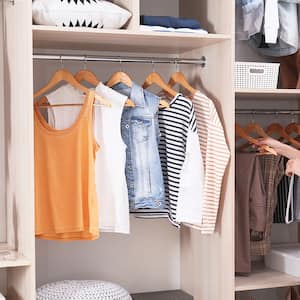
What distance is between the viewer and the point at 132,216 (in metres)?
3.30

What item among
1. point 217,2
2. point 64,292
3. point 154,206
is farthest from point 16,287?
point 217,2

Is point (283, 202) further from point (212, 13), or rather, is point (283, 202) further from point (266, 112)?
point (212, 13)

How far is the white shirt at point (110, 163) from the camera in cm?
284

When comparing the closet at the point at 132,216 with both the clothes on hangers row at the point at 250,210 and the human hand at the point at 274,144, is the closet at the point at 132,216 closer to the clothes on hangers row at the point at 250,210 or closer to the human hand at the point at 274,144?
the clothes on hangers row at the point at 250,210

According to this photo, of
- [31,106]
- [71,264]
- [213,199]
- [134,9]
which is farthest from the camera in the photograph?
[71,264]

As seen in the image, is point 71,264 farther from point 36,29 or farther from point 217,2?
point 217,2

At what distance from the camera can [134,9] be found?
108 inches

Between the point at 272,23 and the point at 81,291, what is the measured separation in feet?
4.64

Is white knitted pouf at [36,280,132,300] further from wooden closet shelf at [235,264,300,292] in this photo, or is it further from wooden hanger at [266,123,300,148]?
wooden hanger at [266,123,300,148]

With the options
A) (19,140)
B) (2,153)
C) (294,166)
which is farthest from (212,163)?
(2,153)

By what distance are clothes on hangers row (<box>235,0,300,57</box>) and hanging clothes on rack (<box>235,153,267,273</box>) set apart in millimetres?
534

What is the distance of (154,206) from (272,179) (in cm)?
Answer: 64

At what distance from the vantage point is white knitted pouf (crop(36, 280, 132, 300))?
9.36 feet

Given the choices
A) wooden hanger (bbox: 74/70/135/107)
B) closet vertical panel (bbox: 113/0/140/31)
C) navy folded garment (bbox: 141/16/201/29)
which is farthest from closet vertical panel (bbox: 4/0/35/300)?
navy folded garment (bbox: 141/16/201/29)
